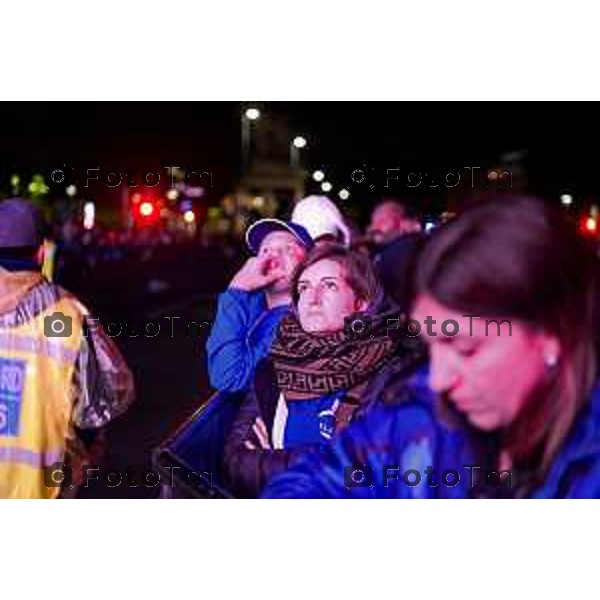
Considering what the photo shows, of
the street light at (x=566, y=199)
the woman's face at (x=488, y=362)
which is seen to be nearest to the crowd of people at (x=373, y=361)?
the woman's face at (x=488, y=362)

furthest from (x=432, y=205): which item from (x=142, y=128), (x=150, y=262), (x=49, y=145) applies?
(x=150, y=262)

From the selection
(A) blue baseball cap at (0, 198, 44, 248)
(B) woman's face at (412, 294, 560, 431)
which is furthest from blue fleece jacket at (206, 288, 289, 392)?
(B) woman's face at (412, 294, 560, 431)

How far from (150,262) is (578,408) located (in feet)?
10.1

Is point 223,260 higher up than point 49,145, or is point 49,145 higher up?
point 49,145

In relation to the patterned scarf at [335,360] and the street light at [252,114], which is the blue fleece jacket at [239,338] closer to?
the patterned scarf at [335,360]

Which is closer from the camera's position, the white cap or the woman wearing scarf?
the woman wearing scarf

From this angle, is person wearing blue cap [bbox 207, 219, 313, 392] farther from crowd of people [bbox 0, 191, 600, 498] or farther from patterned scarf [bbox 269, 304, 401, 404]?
patterned scarf [bbox 269, 304, 401, 404]

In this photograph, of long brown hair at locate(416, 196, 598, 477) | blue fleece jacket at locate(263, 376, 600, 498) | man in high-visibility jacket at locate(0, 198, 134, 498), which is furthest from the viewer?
man in high-visibility jacket at locate(0, 198, 134, 498)

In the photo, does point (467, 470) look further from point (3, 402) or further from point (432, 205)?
point (3, 402)

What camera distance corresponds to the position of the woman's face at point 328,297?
15.5ft

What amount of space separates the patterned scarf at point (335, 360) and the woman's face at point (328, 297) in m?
0.05

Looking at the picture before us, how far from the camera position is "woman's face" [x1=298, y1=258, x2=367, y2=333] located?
4.71m
